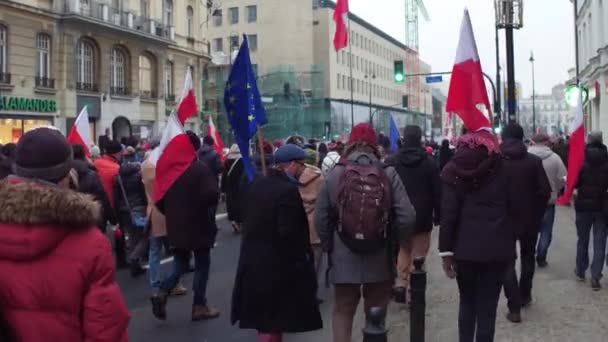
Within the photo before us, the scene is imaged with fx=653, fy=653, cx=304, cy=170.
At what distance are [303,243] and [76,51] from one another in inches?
1105

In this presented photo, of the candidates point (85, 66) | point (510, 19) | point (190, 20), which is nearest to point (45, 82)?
point (85, 66)

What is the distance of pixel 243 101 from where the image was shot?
6.60 metres

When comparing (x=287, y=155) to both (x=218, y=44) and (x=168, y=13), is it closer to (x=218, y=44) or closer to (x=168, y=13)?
(x=168, y=13)

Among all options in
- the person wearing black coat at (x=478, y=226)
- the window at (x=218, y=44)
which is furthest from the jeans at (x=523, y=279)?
the window at (x=218, y=44)

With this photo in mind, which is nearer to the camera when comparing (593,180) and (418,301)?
(418,301)

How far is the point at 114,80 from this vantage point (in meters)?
33.0

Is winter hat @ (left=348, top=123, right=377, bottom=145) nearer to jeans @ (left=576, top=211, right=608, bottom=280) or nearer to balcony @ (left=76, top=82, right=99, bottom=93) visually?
jeans @ (left=576, top=211, right=608, bottom=280)

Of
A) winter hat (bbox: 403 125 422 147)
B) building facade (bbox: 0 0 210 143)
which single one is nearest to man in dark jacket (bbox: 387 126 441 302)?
winter hat (bbox: 403 125 422 147)

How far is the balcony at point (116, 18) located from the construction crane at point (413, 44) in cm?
7178

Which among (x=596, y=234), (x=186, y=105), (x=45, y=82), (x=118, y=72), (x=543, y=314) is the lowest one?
(x=543, y=314)

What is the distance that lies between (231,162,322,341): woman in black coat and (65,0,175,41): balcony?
26.9 meters

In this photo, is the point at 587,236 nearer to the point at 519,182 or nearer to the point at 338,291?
the point at 519,182

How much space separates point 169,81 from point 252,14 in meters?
33.6

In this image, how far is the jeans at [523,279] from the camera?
21.1 ft
